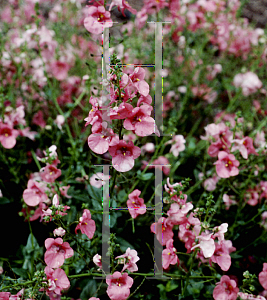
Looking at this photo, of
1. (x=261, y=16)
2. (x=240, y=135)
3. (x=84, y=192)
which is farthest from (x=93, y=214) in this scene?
(x=261, y=16)

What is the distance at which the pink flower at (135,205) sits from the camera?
4.07ft

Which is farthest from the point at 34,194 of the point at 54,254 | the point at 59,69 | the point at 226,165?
the point at 59,69

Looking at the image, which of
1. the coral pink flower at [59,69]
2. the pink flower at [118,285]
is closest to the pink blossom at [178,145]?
the pink flower at [118,285]

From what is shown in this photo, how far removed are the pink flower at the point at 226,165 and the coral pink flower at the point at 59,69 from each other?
163cm

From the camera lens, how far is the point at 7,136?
5.26 ft

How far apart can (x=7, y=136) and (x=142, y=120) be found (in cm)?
96

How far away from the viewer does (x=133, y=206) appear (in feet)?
4.17

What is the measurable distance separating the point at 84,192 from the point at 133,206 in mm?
512

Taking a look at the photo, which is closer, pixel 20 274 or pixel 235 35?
pixel 20 274

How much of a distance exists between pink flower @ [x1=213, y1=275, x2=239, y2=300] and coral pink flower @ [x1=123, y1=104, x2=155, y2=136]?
71cm

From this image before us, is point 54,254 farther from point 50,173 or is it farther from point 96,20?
point 96,20

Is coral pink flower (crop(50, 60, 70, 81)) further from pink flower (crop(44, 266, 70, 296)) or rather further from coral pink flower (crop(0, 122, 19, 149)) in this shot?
pink flower (crop(44, 266, 70, 296))

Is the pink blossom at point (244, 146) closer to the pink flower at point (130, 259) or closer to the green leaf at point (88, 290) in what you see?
the pink flower at point (130, 259)

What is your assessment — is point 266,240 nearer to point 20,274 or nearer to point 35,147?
point 20,274
